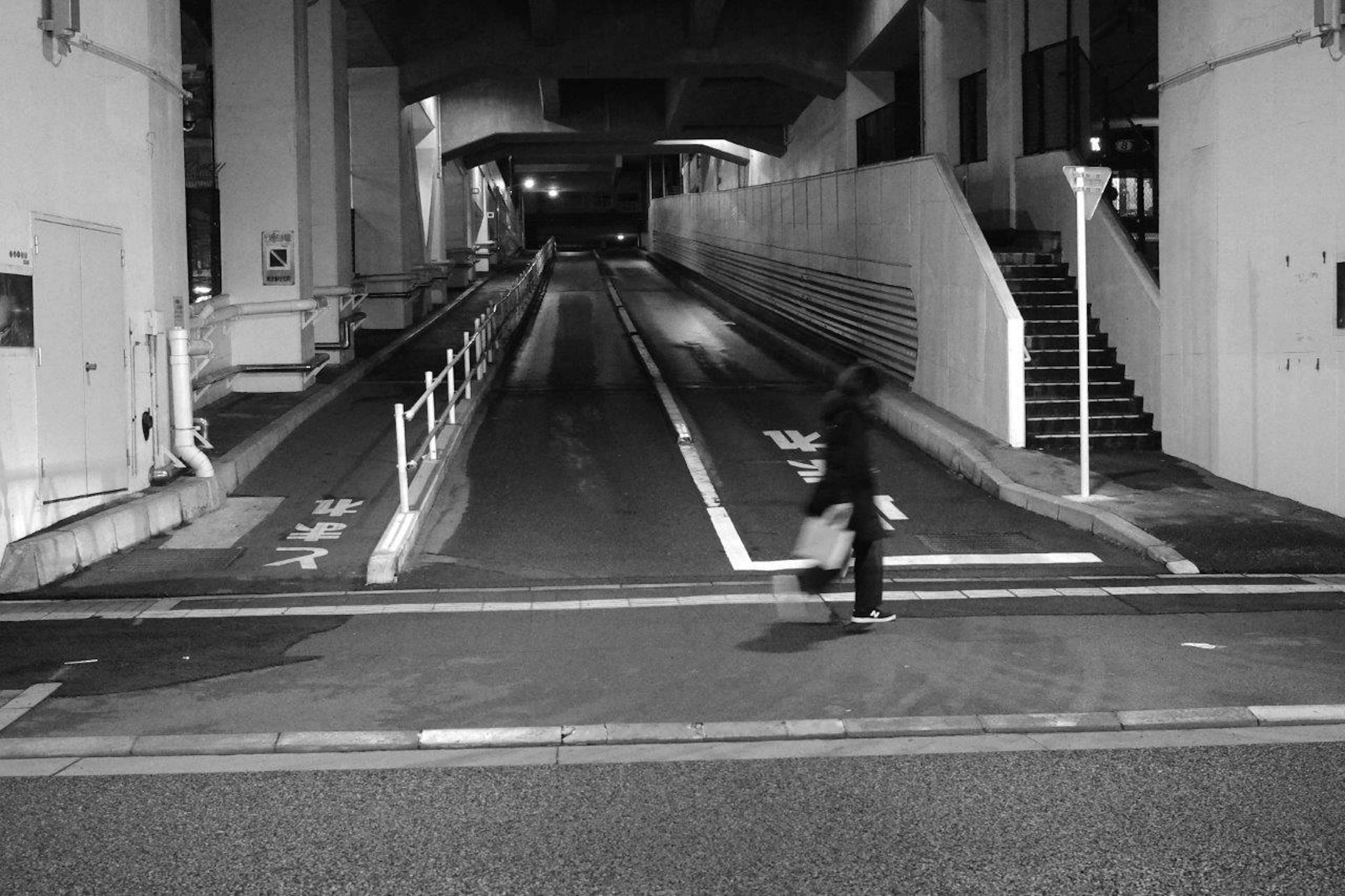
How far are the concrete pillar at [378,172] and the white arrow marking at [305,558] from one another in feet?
72.4

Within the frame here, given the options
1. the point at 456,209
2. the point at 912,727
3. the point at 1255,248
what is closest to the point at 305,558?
the point at 912,727

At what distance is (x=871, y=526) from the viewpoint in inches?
361

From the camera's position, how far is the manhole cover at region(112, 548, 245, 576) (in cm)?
1183

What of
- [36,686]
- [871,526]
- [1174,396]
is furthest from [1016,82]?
[36,686]

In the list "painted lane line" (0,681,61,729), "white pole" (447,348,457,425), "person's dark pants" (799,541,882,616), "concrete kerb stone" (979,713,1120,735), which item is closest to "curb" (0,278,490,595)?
"white pole" (447,348,457,425)

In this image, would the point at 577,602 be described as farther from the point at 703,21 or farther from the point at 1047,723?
the point at 703,21

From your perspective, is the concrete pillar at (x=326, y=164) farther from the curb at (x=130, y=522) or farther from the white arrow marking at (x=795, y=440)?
the white arrow marking at (x=795, y=440)

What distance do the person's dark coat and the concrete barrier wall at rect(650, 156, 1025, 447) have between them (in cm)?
715

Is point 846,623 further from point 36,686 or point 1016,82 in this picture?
point 1016,82

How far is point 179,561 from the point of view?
12234 mm

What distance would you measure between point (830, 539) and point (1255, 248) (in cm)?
737

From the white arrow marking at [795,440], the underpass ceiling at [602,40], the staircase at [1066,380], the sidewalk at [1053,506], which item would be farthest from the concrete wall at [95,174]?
the underpass ceiling at [602,40]

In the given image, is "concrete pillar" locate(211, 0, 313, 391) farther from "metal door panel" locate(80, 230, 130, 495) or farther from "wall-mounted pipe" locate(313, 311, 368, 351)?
"metal door panel" locate(80, 230, 130, 495)

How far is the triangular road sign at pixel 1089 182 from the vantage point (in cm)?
1338
